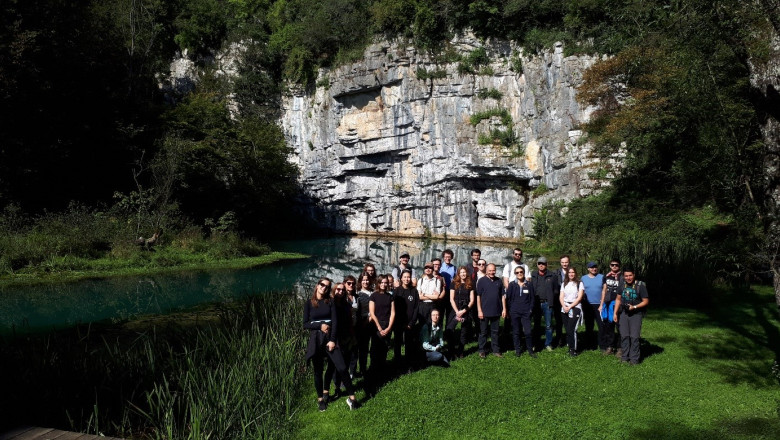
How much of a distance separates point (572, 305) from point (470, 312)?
154cm

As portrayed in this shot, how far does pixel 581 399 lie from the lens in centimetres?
579

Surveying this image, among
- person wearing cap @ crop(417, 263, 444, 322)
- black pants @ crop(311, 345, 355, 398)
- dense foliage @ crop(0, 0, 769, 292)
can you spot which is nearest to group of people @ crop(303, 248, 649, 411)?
person wearing cap @ crop(417, 263, 444, 322)

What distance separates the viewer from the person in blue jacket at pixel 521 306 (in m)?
7.29

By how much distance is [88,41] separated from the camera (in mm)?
23125

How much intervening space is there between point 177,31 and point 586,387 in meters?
45.6

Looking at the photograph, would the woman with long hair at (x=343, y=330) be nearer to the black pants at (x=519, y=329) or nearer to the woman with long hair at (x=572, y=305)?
the black pants at (x=519, y=329)

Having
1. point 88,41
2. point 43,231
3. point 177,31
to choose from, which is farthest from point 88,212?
point 177,31

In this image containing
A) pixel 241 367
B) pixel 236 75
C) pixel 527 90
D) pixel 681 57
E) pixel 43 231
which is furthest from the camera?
pixel 236 75

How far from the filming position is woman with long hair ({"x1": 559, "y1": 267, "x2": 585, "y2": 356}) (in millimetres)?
7293

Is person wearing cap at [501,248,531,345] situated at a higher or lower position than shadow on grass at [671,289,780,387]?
higher

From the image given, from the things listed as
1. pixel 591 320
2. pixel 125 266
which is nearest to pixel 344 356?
pixel 591 320

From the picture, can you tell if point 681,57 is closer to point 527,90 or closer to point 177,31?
point 527,90

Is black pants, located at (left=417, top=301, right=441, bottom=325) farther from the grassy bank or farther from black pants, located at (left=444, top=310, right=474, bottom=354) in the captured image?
the grassy bank

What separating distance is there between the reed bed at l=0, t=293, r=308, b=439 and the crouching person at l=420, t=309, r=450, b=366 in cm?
189
